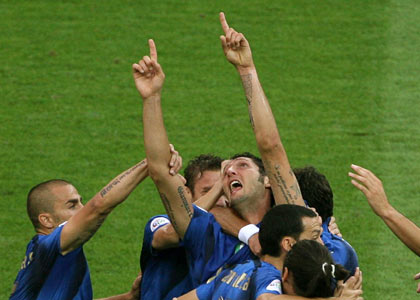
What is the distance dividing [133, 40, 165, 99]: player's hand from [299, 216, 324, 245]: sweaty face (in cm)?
113

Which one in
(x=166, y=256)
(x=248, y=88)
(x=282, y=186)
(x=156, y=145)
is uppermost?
(x=248, y=88)

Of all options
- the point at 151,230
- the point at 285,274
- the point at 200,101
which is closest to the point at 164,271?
the point at 151,230

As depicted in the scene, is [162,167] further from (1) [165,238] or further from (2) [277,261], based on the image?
(2) [277,261]

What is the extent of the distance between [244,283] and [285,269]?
275 mm

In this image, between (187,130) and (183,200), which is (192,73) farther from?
(183,200)

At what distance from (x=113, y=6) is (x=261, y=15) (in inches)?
77.6

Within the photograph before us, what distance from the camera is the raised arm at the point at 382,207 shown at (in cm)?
539

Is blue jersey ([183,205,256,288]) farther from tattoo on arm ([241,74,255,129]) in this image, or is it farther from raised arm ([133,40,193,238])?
tattoo on arm ([241,74,255,129])

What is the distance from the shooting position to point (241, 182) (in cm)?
546

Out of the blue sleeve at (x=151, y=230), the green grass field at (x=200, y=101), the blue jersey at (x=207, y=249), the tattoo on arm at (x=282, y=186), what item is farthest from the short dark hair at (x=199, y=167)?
the green grass field at (x=200, y=101)

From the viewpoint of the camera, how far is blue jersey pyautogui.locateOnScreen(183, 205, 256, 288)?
5242mm

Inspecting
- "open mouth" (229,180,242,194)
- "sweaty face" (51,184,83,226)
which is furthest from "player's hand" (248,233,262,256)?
"sweaty face" (51,184,83,226)

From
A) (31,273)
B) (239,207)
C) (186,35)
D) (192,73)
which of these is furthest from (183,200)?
(186,35)

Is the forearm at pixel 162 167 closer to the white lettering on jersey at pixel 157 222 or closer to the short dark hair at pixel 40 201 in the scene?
the white lettering on jersey at pixel 157 222
